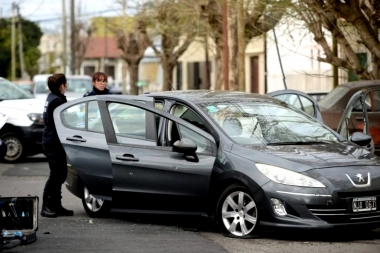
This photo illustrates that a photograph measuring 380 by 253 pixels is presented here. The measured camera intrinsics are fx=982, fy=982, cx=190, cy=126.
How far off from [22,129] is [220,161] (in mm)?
9580

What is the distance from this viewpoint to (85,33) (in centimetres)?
9300

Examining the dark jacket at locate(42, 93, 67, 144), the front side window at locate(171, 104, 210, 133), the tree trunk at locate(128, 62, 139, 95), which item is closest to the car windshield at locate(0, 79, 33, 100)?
the dark jacket at locate(42, 93, 67, 144)

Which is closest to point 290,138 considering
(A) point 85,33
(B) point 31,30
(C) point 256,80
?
(C) point 256,80

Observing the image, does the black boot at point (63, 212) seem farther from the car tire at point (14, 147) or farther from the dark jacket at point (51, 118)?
the car tire at point (14, 147)

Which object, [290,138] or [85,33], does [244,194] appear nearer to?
[290,138]

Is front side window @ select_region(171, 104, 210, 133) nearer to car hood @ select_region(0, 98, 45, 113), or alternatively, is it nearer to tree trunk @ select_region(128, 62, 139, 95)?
car hood @ select_region(0, 98, 45, 113)

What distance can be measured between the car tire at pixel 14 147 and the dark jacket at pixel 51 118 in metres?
7.58

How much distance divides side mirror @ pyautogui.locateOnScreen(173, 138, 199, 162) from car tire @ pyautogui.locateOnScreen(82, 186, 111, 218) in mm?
1592

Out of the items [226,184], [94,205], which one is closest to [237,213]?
[226,184]

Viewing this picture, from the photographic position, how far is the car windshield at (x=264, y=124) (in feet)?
33.0

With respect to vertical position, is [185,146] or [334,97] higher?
[334,97]

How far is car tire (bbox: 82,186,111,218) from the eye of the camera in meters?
11.3

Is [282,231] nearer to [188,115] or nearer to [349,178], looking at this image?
[349,178]

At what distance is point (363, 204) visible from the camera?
9367mm
